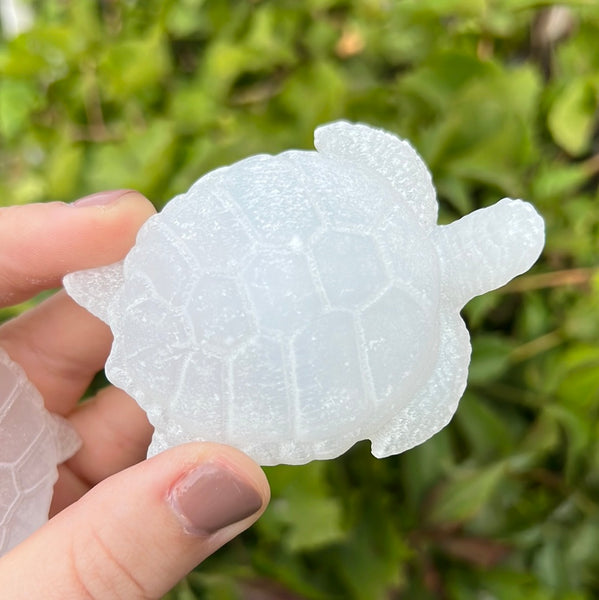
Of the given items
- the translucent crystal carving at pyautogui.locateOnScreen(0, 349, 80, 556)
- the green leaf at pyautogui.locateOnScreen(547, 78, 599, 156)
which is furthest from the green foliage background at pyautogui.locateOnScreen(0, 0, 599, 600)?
the translucent crystal carving at pyautogui.locateOnScreen(0, 349, 80, 556)

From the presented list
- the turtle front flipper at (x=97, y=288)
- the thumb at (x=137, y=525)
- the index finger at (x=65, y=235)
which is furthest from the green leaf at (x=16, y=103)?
the thumb at (x=137, y=525)

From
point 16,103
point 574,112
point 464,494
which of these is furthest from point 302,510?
point 16,103

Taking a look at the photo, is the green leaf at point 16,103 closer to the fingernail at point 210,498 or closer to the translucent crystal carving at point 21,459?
the translucent crystal carving at point 21,459

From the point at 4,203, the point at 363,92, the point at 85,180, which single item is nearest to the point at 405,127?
the point at 363,92

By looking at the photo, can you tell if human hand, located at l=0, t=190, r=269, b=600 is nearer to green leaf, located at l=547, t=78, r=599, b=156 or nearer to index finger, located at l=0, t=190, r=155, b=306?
index finger, located at l=0, t=190, r=155, b=306

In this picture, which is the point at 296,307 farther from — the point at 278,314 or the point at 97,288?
the point at 97,288

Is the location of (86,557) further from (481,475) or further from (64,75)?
(64,75)
